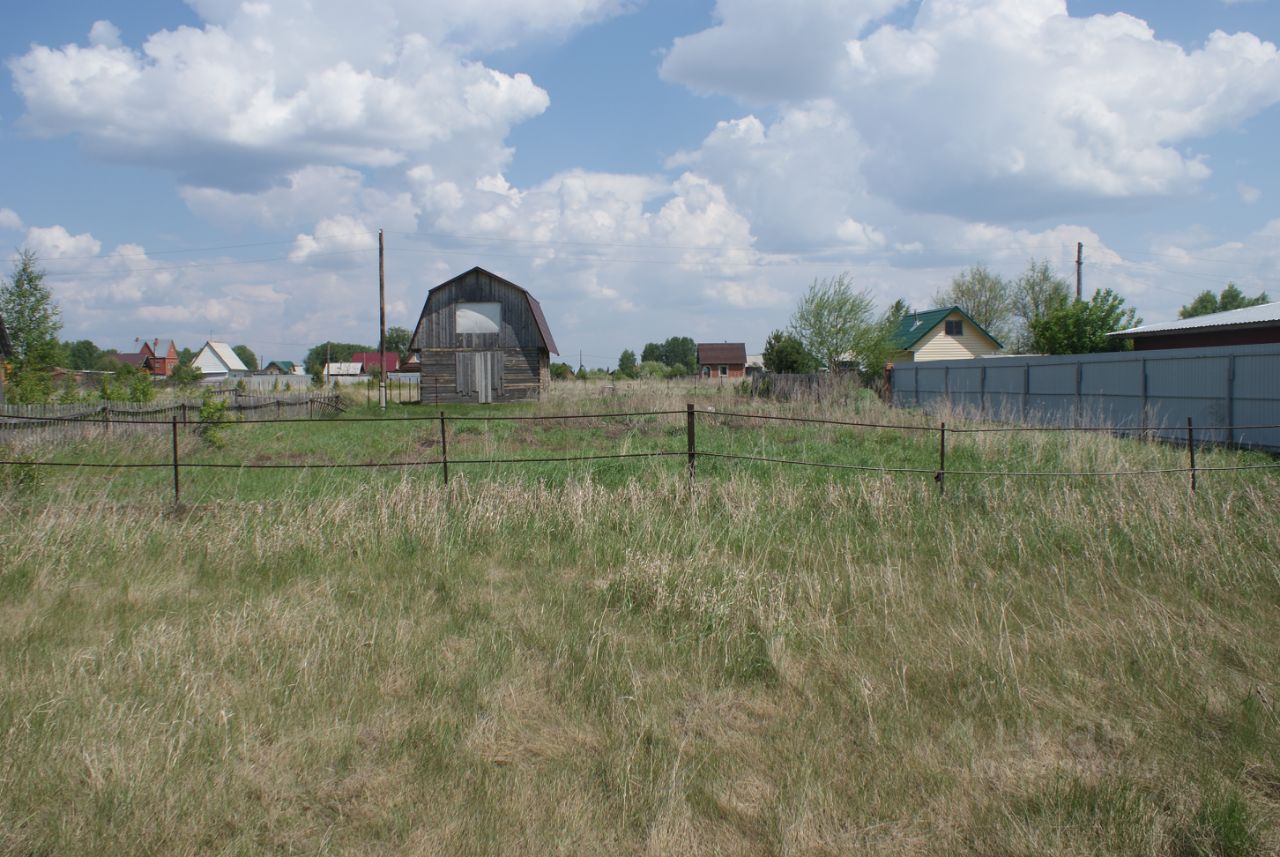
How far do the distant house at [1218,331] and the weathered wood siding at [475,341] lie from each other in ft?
75.7

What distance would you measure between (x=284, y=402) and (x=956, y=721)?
24824mm

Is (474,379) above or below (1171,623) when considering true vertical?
above

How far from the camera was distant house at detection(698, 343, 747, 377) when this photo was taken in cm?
8194

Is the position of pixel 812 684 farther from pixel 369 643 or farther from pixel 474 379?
pixel 474 379

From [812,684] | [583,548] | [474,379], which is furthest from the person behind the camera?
[474,379]

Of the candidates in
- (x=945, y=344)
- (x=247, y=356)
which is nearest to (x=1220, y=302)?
(x=945, y=344)

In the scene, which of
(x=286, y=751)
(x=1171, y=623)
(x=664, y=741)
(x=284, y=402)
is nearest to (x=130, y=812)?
(x=286, y=751)

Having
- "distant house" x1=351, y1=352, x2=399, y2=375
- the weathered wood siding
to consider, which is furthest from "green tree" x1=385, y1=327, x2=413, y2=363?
the weathered wood siding

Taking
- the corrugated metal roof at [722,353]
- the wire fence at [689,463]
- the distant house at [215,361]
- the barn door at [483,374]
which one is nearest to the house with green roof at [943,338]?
the barn door at [483,374]

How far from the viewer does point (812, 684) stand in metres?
4.14

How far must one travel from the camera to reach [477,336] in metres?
33.4

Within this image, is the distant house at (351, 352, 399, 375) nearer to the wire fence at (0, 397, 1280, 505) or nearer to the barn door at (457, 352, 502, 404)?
the barn door at (457, 352, 502, 404)

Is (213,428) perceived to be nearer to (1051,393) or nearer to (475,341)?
(475,341)

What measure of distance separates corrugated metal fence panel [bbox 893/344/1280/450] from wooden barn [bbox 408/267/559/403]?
58.4 ft
